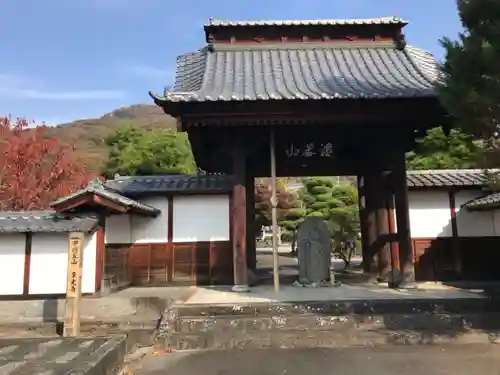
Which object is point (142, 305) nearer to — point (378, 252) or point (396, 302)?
point (396, 302)

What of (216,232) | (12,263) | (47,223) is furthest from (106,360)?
(216,232)

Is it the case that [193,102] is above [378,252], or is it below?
above

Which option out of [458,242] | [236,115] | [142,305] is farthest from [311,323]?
[458,242]

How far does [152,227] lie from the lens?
13.4 meters

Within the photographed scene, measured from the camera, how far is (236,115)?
10391mm

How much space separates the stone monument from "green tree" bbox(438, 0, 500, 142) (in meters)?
6.02

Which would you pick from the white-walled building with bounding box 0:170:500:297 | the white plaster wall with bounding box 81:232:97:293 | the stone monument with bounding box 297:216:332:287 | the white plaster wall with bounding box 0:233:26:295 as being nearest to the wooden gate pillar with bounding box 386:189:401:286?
the white-walled building with bounding box 0:170:500:297

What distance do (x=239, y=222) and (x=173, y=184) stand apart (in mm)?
4008

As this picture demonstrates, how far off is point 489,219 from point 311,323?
8.49 m

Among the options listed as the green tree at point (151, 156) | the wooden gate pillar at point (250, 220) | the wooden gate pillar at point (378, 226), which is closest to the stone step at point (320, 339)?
the wooden gate pillar at point (378, 226)

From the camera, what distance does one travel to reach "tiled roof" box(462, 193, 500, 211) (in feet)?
40.4

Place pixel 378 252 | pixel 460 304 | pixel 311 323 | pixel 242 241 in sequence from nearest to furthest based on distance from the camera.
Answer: pixel 311 323 → pixel 460 304 → pixel 242 241 → pixel 378 252

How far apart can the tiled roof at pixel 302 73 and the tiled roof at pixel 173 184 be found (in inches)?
130

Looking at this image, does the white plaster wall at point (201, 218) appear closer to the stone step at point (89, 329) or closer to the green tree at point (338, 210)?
the stone step at point (89, 329)
